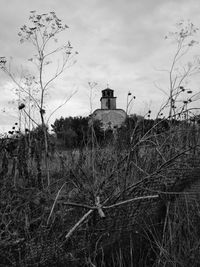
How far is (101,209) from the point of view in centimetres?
163

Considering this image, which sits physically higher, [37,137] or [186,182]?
[37,137]

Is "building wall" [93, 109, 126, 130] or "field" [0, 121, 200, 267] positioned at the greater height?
"building wall" [93, 109, 126, 130]

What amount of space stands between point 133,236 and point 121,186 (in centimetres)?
36

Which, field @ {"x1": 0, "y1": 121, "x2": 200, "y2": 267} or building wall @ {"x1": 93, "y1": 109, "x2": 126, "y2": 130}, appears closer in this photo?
field @ {"x1": 0, "y1": 121, "x2": 200, "y2": 267}

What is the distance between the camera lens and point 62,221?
63.9 inches

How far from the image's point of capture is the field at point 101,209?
59.1 inches

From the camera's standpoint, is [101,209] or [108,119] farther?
[108,119]

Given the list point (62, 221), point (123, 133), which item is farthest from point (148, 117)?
point (62, 221)

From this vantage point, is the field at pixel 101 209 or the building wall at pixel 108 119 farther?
the building wall at pixel 108 119

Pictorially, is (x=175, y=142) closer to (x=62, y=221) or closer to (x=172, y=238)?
(x=172, y=238)

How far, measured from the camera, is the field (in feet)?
4.92

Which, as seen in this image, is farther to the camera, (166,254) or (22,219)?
(166,254)

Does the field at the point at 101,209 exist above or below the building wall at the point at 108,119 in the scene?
below

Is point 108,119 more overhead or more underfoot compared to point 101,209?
more overhead
